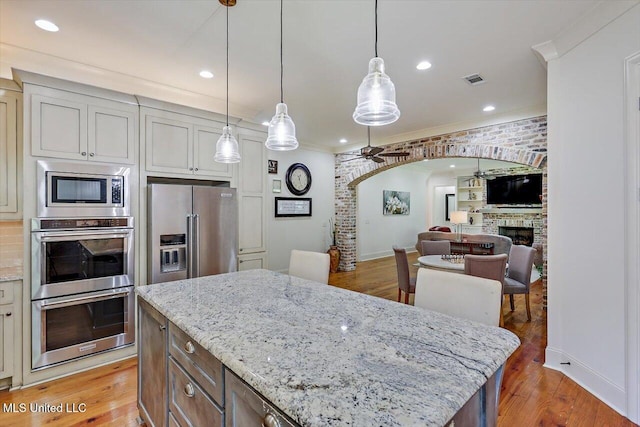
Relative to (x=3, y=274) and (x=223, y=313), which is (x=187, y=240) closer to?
(x=3, y=274)

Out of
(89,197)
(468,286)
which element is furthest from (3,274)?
(468,286)

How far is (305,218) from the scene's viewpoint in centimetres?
647

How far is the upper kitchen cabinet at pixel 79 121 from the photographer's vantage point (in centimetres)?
236

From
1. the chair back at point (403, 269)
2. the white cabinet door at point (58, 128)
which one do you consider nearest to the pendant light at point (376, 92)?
the white cabinet door at point (58, 128)

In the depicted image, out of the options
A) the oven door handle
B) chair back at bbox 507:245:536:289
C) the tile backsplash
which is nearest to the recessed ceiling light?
the tile backsplash

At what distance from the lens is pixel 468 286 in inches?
60.0

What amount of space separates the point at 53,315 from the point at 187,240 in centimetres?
117

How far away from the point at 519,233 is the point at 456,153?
15.5ft

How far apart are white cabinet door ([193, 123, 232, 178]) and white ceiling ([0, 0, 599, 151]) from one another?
1.90ft

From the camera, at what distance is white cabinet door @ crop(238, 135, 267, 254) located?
11.8 feet

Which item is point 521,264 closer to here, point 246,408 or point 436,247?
point 436,247

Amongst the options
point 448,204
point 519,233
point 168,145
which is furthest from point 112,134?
point 448,204

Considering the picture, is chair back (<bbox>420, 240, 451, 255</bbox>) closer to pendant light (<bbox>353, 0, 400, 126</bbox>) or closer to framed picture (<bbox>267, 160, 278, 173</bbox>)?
framed picture (<bbox>267, 160, 278, 173</bbox>)

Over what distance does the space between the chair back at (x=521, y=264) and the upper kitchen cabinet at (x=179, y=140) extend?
380 centimetres
